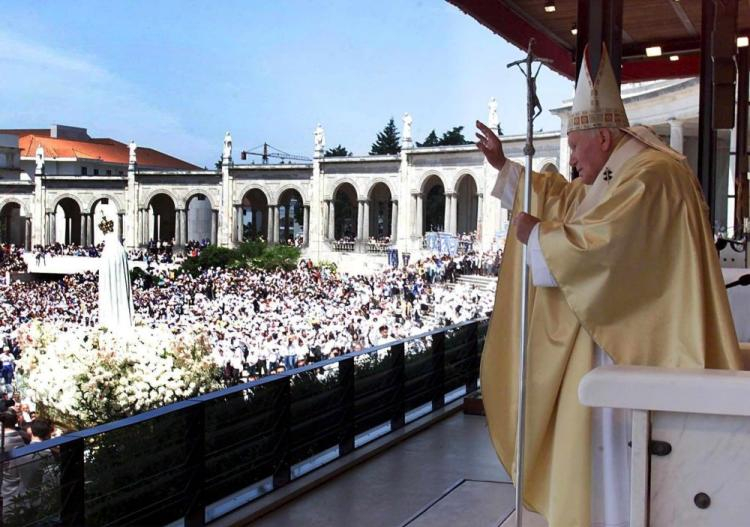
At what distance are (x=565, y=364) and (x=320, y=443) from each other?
2.57 meters

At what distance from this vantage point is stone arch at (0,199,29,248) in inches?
1393

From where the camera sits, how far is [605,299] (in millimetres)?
2221

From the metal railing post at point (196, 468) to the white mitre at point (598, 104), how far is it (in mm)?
2032

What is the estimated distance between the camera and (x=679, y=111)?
1870cm

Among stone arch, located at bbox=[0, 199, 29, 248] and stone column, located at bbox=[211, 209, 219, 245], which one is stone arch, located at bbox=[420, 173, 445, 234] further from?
stone arch, located at bbox=[0, 199, 29, 248]

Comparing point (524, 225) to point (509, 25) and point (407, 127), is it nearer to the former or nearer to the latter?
point (509, 25)

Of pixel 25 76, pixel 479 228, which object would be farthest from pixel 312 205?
pixel 25 76

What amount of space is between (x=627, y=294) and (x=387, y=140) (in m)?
43.9

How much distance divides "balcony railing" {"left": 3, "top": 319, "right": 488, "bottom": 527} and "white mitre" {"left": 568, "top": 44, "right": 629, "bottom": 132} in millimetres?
1947

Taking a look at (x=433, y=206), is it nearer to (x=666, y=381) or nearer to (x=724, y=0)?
(x=724, y=0)

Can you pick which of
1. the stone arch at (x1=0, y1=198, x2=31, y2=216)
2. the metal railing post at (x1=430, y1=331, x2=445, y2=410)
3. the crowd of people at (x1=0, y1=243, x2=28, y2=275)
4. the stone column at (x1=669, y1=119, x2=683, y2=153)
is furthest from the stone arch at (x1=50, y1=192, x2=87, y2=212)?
the metal railing post at (x1=430, y1=331, x2=445, y2=410)

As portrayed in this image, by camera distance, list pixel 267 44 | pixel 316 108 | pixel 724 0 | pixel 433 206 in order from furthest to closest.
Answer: pixel 267 44
pixel 316 108
pixel 433 206
pixel 724 0

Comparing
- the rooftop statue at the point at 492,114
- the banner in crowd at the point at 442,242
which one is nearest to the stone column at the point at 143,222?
the banner in crowd at the point at 442,242

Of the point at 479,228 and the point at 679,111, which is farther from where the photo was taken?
the point at 479,228
